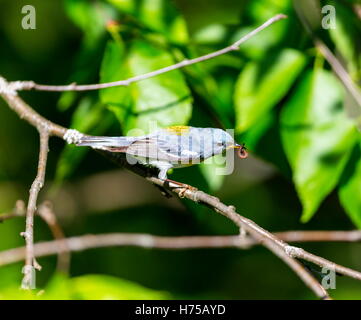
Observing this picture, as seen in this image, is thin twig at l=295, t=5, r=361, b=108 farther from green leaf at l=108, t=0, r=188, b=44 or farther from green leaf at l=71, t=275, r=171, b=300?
green leaf at l=71, t=275, r=171, b=300

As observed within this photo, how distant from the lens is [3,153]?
14.5 ft

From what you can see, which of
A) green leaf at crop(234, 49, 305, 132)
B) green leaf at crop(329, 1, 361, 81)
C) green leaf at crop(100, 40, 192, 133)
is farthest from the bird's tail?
green leaf at crop(329, 1, 361, 81)

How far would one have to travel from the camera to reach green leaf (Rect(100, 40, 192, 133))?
2338 millimetres

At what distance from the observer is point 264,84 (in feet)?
8.29

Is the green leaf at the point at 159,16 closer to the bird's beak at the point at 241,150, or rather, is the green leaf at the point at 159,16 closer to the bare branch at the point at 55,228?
the bird's beak at the point at 241,150

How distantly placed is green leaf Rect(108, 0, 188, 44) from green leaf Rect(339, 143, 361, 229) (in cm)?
105

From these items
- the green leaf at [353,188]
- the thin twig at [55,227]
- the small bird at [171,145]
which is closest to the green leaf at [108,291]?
the thin twig at [55,227]

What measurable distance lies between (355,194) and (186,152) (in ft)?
2.78

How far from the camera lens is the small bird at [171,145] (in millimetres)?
2389

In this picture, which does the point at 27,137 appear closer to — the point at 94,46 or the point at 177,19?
the point at 94,46

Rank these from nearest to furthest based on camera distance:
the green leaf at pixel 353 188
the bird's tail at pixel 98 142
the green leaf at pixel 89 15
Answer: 1. the bird's tail at pixel 98 142
2. the green leaf at pixel 353 188
3. the green leaf at pixel 89 15

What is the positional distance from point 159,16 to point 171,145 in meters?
0.70

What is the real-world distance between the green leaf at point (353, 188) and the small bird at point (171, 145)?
1.73 ft

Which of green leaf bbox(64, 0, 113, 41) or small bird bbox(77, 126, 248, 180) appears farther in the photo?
green leaf bbox(64, 0, 113, 41)
